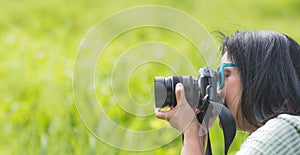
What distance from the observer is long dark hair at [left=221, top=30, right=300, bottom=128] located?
2078 mm

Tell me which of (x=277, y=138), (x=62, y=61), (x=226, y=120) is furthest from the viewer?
(x=62, y=61)

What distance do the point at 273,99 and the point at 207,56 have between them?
31cm

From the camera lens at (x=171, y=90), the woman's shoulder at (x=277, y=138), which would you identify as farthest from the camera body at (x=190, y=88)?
the woman's shoulder at (x=277, y=138)

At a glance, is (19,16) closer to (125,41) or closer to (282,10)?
(125,41)

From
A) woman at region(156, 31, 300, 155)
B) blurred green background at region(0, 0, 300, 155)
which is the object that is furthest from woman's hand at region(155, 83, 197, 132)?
blurred green background at region(0, 0, 300, 155)

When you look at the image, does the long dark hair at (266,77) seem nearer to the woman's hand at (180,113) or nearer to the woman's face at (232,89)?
the woman's face at (232,89)

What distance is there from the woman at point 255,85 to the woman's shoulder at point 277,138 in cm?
14

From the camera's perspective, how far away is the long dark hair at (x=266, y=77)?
6.82 feet

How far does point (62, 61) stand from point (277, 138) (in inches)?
129

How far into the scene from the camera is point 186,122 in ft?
6.84

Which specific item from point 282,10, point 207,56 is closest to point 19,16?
point 282,10

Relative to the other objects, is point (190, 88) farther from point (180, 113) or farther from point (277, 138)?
point (277, 138)

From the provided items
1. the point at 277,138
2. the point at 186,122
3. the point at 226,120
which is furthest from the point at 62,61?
the point at 277,138

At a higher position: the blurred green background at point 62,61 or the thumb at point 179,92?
the thumb at point 179,92
